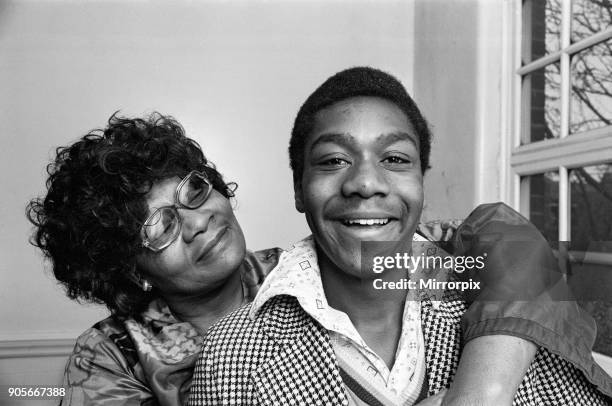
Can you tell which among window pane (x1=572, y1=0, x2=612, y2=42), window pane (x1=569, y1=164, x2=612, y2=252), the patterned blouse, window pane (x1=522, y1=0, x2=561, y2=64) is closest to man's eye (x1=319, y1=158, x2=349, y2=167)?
the patterned blouse

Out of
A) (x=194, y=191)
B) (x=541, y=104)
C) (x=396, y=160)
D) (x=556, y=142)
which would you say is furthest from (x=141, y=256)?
(x=541, y=104)

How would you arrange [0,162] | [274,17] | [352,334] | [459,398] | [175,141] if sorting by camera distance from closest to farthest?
[459,398] → [352,334] → [175,141] → [0,162] → [274,17]

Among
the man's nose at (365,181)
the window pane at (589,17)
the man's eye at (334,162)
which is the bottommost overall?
the man's nose at (365,181)

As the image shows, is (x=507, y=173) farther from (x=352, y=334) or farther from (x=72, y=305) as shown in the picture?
(x=72, y=305)

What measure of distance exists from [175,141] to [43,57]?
126 centimetres

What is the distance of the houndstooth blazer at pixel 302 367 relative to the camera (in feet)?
3.13

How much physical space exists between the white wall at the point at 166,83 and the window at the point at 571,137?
2.34ft

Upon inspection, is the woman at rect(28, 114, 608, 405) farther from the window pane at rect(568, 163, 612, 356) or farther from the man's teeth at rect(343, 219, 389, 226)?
the window pane at rect(568, 163, 612, 356)

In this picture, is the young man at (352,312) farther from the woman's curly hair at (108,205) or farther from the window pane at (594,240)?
the window pane at (594,240)

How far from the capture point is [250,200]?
2605mm

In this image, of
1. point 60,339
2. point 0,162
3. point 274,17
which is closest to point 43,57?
point 0,162

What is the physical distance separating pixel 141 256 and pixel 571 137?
1359 millimetres

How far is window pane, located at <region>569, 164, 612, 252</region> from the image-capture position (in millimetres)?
1775

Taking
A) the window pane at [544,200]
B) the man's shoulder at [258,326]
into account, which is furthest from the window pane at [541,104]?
the man's shoulder at [258,326]
